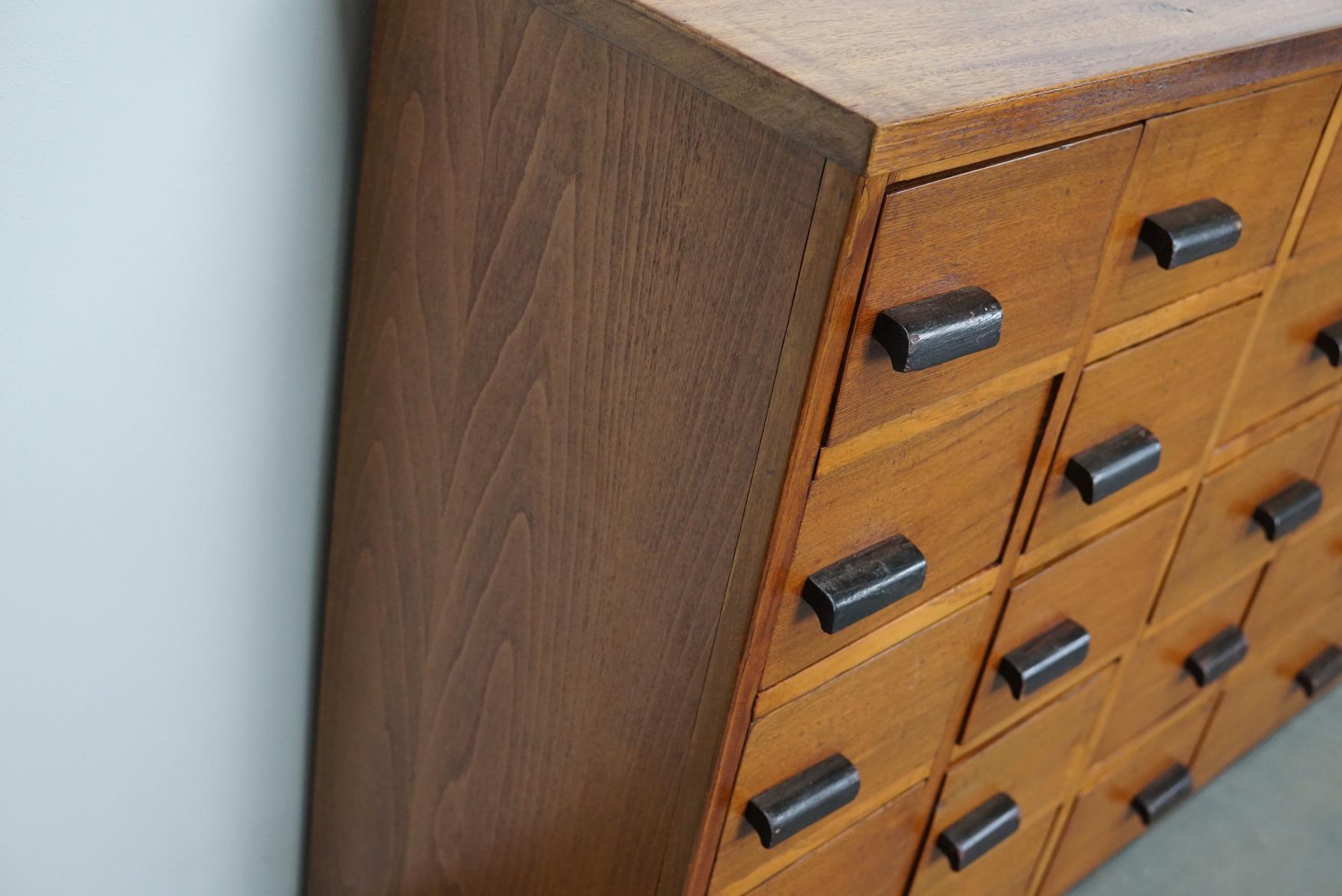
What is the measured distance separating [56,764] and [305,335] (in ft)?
1.16

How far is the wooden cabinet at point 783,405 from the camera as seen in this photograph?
636 millimetres

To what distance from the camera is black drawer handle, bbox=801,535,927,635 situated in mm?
721

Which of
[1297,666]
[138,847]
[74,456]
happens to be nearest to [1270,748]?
[1297,666]

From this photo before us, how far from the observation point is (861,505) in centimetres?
73

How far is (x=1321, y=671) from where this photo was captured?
1.64 meters

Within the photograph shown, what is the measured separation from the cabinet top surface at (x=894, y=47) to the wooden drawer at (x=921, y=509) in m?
0.20

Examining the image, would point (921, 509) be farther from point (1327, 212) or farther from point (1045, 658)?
point (1327, 212)

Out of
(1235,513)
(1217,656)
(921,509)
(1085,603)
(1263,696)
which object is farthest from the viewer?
(1263,696)

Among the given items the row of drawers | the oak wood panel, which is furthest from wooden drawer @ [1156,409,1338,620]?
the oak wood panel

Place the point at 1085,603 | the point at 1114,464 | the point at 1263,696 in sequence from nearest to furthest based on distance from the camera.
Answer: the point at 1114,464 < the point at 1085,603 < the point at 1263,696

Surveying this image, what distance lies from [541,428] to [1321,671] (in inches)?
49.8

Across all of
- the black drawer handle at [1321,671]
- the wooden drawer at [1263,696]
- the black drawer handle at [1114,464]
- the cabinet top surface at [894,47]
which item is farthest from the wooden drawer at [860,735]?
the black drawer handle at [1321,671]

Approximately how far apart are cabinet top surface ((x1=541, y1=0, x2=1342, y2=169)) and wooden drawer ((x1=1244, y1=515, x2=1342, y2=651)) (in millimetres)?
748

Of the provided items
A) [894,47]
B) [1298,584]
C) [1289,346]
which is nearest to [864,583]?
[894,47]
